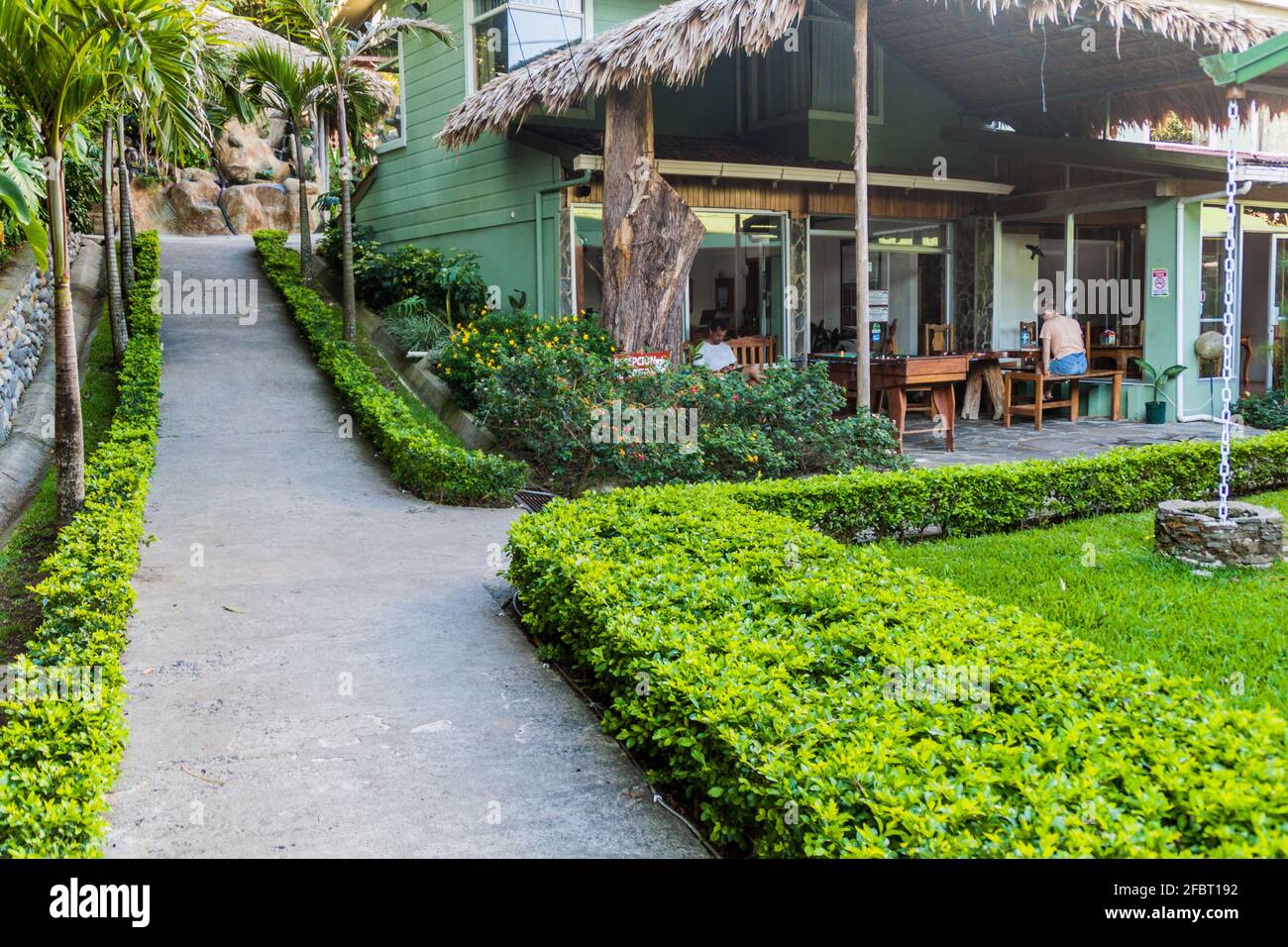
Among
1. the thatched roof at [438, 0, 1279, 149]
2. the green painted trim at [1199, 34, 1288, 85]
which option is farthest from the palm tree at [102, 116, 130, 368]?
the green painted trim at [1199, 34, 1288, 85]

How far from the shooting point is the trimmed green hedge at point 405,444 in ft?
29.9

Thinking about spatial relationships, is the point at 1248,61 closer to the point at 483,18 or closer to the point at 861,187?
the point at 861,187

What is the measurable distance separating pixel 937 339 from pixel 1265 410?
421cm

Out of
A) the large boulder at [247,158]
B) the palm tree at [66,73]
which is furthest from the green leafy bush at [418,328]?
the large boulder at [247,158]

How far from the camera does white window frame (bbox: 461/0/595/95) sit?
13.6m

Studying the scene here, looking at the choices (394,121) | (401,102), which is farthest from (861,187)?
(394,121)

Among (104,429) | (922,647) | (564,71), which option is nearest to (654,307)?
(564,71)

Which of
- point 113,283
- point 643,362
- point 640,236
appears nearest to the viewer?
point 643,362

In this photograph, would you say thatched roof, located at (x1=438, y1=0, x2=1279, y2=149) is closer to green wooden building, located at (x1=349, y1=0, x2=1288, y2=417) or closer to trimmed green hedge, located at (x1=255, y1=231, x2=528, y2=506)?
green wooden building, located at (x1=349, y1=0, x2=1288, y2=417)

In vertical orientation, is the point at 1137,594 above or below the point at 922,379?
below

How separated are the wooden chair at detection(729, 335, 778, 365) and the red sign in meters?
2.53

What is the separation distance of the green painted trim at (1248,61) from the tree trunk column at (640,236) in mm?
5079

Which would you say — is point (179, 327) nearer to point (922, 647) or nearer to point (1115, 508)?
point (1115, 508)

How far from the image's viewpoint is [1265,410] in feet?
43.2
